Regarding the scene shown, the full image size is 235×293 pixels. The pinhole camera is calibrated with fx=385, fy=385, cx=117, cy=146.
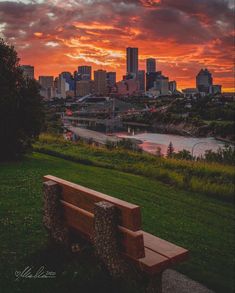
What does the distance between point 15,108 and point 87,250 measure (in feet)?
33.6

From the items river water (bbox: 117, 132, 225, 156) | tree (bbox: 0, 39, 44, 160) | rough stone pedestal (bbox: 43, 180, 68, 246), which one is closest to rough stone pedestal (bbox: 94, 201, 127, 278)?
rough stone pedestal (bbox: 43, 180, 68, 246)

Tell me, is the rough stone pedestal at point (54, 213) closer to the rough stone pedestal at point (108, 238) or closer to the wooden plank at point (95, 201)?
the wooden plank at point (95, 201)

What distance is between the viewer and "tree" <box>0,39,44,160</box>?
516 inches

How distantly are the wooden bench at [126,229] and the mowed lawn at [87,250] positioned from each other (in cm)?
27

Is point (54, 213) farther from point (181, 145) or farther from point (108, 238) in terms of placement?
point (181, 145)

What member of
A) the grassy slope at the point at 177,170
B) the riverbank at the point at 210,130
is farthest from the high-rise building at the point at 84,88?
the grassy slope at the point at 177,170

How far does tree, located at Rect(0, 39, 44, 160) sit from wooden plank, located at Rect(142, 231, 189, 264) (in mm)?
10218

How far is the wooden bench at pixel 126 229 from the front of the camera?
126 inches

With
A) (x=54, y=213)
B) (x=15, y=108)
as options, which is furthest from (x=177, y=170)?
(x=54, y=213)

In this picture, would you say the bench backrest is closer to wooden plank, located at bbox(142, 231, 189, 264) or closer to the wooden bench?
the wooden bench

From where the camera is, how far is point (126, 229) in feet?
10.7

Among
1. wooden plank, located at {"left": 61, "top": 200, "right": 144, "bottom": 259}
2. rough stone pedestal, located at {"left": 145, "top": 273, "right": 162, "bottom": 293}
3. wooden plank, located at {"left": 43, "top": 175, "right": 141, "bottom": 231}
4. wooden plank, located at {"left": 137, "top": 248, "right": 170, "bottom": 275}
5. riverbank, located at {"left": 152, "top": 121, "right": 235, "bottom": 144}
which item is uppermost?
wooden plank, located at {"left": 43, "top": 175, "right": 141, "bottom": 231}

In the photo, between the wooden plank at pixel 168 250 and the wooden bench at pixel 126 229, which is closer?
the wooden bench at pixel 126 229

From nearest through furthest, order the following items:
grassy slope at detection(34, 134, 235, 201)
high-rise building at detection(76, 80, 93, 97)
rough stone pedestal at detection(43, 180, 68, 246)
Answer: rough stone pedestal at detection(43, 180, 68, 246) < grassy slope at detection(34, 134, 235, 201) < high-rise building at detection(76, 80, 93, 97)
